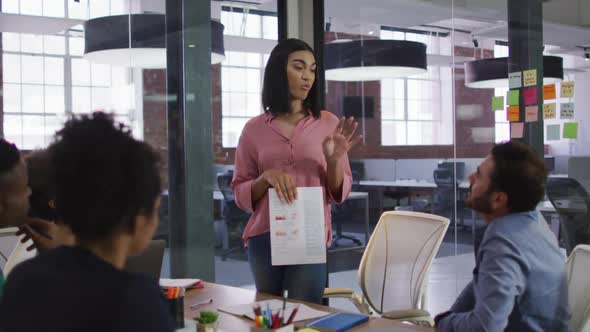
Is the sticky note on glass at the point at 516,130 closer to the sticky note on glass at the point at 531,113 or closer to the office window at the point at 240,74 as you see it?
the sticky note on glass at the point at 531,113

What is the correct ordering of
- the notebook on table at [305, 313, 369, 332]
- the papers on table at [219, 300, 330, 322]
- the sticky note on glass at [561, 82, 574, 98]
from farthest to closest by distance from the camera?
the sticky note on glass at [561, 82, 574, 98], the papers on table at [219, 300, 330, 322], the notebook on table at [305, 313, 369, 332]

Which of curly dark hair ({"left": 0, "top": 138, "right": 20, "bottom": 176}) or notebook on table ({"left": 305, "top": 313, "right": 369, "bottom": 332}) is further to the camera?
notebook on table ({"left": 305, "top": 313, "right": 369, "bottom": 332})

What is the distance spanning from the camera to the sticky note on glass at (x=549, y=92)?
362cm

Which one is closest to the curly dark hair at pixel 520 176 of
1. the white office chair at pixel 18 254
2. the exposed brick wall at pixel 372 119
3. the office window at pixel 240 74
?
the white office chair at pixel 18 254

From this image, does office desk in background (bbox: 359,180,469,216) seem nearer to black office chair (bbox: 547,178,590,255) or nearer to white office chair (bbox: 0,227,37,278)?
black office chair (bbox: 547,178,590,255)

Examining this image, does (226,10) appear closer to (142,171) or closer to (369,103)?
(369,103)

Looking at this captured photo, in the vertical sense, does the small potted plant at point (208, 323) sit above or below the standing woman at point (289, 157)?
below

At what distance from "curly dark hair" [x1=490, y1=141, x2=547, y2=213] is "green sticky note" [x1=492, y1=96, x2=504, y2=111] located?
7.36 feet

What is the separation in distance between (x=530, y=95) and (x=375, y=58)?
2.06 m

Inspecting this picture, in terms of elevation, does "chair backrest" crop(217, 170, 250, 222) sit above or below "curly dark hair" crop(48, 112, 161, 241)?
below

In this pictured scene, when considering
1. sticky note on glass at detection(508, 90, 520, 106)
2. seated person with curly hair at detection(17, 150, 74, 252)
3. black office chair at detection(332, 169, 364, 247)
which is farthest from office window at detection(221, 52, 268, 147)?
seated person with curly hair at detection(17, 150, 74, 252)

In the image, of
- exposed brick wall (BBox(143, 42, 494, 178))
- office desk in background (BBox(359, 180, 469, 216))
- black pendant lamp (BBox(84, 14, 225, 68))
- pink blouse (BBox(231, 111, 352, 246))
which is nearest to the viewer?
pink blouse (BBox(231, 111, 352, 246))

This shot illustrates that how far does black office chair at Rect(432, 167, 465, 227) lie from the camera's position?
15.0ft

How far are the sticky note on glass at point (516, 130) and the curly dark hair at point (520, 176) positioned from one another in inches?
82.7
